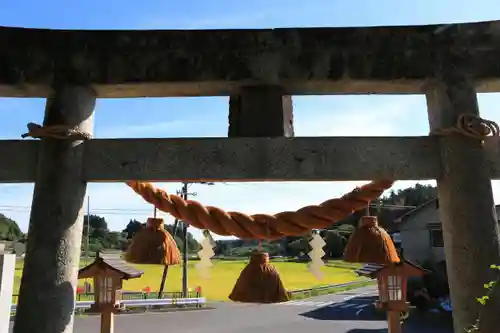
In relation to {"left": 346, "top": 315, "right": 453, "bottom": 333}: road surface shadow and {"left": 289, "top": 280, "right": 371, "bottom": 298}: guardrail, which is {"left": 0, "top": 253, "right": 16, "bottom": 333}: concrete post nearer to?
{"left": 346, "top": 315, "right": 453, "bottom": 333}: road surface shadow

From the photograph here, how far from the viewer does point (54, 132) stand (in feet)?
7.00

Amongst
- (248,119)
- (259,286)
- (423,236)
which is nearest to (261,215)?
(259,286)

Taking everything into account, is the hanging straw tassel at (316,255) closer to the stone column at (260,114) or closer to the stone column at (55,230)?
the stone column at (260,114)

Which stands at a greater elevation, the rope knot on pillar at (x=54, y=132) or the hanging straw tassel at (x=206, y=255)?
the rope knot on pillar at (x=54, y=132)

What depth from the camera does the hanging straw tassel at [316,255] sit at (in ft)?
10.4

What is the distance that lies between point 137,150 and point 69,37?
0.88 m

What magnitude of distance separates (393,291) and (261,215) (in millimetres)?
3263

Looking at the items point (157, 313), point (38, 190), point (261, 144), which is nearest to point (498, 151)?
point (261, 144)

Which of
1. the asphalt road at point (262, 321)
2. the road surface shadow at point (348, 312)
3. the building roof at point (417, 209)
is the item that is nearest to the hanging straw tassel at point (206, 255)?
the asphalt road at point (262, 321)

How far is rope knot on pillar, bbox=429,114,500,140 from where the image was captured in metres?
2.09

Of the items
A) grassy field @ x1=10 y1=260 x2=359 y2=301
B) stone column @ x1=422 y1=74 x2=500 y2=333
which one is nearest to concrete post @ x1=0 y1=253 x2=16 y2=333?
stone column @ x1=422 y1=74 x2=500 y2=333

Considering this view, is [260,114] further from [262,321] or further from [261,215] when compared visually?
[262,321]

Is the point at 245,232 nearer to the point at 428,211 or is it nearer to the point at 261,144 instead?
the point at 261,144

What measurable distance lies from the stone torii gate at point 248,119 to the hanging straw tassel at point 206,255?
5.27 ft
